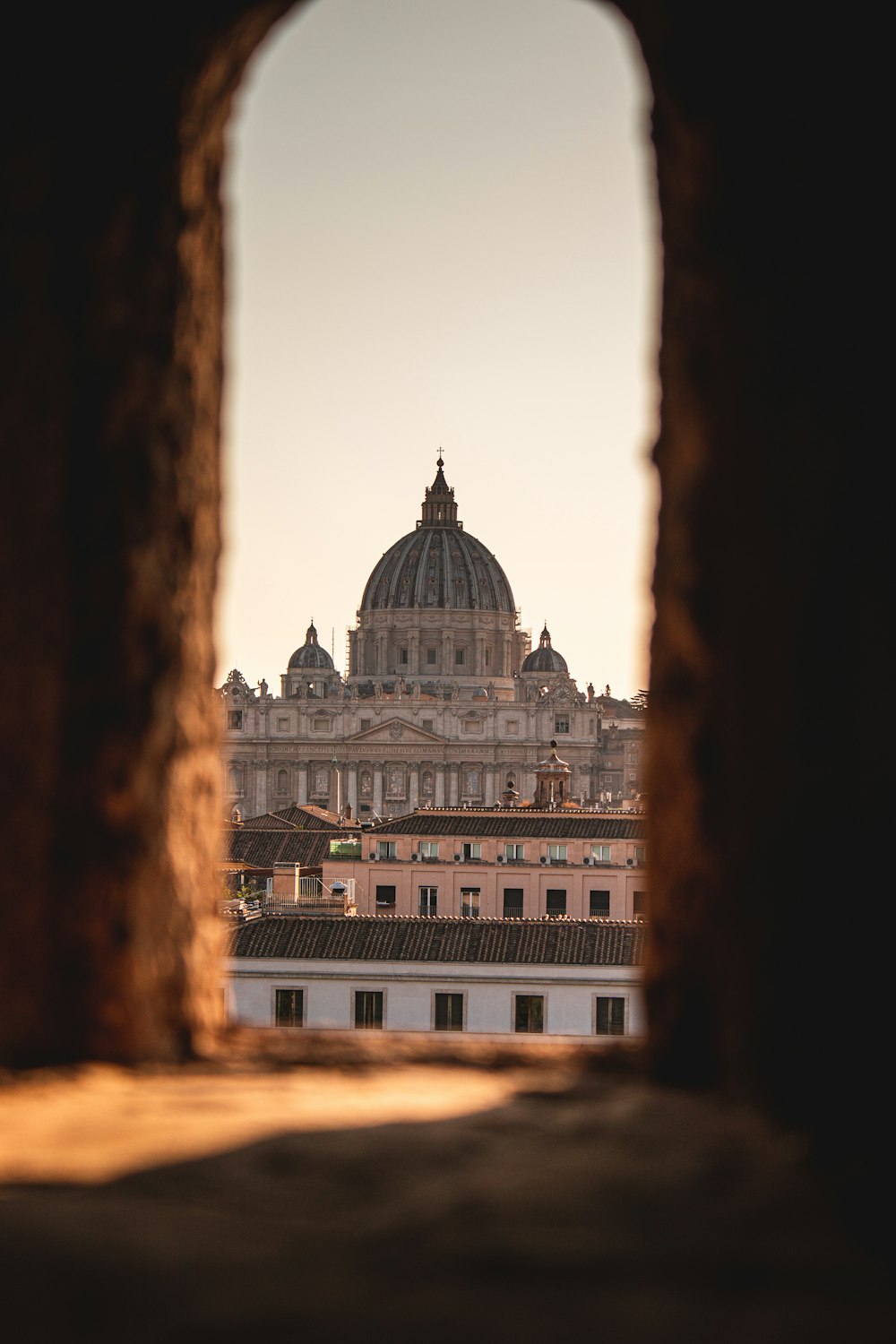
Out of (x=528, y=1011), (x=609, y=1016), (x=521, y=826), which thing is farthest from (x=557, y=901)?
(x=528, y=1011)

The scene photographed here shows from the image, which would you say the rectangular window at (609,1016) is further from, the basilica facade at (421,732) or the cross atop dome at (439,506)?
the cross atop dome at (439,506)

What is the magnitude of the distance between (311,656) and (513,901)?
65.7 meters

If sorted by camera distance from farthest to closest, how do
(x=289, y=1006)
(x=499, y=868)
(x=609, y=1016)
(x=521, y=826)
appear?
1. (x=521, y=826)
2. (x=499, y=868)
3. (x=609, y=1016)
4. (x=289, y=1006)

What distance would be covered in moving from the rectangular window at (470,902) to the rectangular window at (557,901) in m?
1.00

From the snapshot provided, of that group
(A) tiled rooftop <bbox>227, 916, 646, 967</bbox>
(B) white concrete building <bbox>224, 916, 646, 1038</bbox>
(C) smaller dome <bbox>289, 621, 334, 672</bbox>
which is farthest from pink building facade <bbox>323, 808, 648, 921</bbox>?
(C) smaller dome <bbox>289, 621, 334, 672</bbox>

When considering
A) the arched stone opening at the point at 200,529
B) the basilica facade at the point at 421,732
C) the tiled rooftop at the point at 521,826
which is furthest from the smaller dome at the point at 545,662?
the arched stone opening at the point at 200,529

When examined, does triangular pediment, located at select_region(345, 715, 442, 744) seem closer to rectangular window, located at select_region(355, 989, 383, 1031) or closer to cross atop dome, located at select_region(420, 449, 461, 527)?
cross atop dome, located at select_region(420, 449, 461, 527)

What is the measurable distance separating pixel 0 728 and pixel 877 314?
1419 mm

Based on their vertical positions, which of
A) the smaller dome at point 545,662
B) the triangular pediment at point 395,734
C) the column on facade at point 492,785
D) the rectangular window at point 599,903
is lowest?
the rectangular window at point 599,903

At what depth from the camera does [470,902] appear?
2542 centimetres

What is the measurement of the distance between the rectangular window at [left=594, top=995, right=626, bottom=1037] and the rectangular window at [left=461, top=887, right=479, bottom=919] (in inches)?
309

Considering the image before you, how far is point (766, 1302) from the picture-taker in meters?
1.84

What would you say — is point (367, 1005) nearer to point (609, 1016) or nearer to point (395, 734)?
point (609, 1016)

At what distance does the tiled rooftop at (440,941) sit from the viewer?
17438 mm
